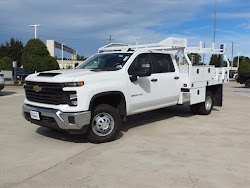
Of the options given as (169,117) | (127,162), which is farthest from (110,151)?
(169,117)

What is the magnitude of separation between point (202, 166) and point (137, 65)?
2775 millimetres

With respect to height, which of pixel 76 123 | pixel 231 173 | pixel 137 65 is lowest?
pixel 231 173

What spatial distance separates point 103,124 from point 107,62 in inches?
64.7

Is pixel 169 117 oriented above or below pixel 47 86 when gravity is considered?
below

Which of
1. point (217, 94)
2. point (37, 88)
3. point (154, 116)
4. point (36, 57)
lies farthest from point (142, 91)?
point (36, 57)

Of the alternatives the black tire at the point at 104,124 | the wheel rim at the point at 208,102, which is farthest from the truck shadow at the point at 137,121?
the wheel rim at the point at 208,102

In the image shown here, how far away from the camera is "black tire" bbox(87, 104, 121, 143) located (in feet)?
16.9

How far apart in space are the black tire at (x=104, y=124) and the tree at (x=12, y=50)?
45.6 m

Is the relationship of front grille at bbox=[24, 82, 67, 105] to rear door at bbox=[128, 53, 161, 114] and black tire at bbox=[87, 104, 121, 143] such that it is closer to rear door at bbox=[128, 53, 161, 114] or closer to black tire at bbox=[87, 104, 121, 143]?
black tire at bbox=[87, 104, 121, 143]

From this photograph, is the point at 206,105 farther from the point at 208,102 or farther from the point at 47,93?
the point at 47,93

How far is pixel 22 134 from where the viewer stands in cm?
603

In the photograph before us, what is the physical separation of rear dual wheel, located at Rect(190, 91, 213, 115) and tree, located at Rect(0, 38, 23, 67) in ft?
144

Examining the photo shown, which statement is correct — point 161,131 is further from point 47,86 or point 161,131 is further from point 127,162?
point 47,86

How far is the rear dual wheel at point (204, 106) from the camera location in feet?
27.3
